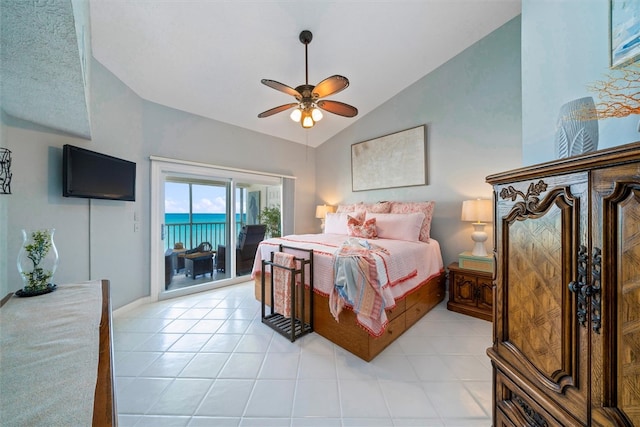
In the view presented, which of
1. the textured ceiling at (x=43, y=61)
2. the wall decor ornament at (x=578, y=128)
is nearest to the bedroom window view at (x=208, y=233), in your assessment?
the textured ceiling at (x=43, y=61)

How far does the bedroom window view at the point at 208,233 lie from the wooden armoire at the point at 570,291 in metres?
3.54

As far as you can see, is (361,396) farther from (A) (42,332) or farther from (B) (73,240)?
(B) (73,240)

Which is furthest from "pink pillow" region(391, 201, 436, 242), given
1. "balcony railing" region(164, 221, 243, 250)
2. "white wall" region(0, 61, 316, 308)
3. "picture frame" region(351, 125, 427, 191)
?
"balcony railing" region(164, 221, 243, 250)

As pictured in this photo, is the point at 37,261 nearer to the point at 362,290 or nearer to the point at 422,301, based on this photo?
the point at 362,290

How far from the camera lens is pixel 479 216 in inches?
104

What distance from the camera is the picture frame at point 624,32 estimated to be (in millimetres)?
874

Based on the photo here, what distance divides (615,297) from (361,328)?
1601mm

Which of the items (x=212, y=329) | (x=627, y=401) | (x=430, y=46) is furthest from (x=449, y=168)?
(x=212, y=329)

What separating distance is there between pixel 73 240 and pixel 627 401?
357cm

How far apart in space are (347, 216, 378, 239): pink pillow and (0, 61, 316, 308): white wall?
210 cm

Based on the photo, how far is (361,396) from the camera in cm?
154

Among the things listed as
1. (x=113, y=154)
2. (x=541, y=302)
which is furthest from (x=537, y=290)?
(x=113, y=154)

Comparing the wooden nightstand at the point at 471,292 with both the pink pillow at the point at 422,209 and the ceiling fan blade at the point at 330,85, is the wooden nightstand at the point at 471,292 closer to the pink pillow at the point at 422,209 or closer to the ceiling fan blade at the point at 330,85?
the pink pillow at the point at 422,209

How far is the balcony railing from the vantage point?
12.5ft
